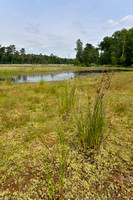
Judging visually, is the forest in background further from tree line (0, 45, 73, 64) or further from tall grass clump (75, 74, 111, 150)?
tall grass clump (75, 74, 111, 150)

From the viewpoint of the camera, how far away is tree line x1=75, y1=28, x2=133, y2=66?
88.9 ft

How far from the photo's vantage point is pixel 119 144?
1.49 m

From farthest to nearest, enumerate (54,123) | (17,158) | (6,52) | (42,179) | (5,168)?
(6,52) → (54,123) → (17,158) → (5,168) → (42,179)

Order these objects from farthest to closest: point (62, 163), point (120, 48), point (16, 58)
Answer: point (16, 58) → point (120, 48) → point (62, 163)

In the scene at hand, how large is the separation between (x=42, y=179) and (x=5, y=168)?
0.42m

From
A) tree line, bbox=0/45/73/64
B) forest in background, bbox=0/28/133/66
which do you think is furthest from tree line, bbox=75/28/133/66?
tree line, bbox=0/45/73/64

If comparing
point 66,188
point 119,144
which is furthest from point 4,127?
point 119,144

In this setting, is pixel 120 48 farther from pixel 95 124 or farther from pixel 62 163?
pixel 62 163

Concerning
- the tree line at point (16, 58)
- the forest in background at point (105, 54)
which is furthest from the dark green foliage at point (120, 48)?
the tree line at point (16, 58)

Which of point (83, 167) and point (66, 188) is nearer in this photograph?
point (66, 188)

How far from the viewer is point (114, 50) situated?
33.3 m

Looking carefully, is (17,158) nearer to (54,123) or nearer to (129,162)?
(54,123)

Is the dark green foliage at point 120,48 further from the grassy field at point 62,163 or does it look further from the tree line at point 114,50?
the grassy field at point 62,163

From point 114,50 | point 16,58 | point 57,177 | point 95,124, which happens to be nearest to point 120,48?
point 114,50
